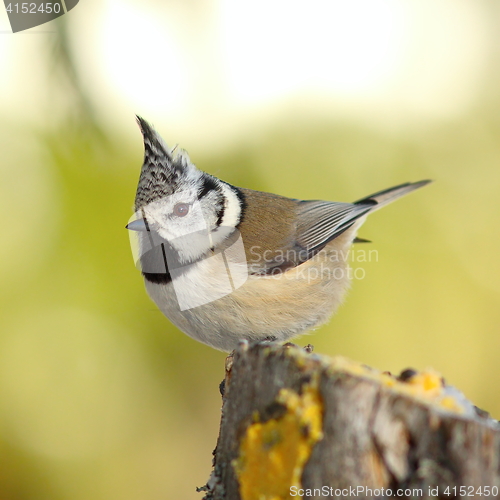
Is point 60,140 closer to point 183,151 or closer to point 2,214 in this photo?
point 2,214

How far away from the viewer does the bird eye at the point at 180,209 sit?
208 cm

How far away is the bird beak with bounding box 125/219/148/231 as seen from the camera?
2.01 metres

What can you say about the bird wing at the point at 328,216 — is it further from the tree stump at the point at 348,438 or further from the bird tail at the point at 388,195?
the tree stump at the point at 348,438

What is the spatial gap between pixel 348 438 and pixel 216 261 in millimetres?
1215

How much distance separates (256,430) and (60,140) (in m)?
3.05

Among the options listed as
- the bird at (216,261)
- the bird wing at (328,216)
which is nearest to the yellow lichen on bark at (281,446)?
the bird at (216,261)

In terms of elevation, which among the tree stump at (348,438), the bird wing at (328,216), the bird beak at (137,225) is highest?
the bird beak at (137,225)

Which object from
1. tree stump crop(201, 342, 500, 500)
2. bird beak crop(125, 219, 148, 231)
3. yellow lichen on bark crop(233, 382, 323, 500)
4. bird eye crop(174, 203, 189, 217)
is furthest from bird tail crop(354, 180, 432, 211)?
yellow lichen on bark crop(233, 382, 323, 500)

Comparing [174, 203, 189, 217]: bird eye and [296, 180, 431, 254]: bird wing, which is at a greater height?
[174, 203, 189, 217]: bird eye

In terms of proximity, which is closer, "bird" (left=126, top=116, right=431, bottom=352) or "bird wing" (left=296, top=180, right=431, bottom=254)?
"bird" (left=126, top=116, right=431, bottom=352)

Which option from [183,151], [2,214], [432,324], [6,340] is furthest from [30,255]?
[432,324]

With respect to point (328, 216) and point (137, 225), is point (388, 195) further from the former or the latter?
point (137, 225)

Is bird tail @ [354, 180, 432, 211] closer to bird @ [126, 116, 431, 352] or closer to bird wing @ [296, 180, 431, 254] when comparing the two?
bird wing @ [296, 180, 431, 254]

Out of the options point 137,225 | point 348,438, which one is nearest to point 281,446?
point 348,438
